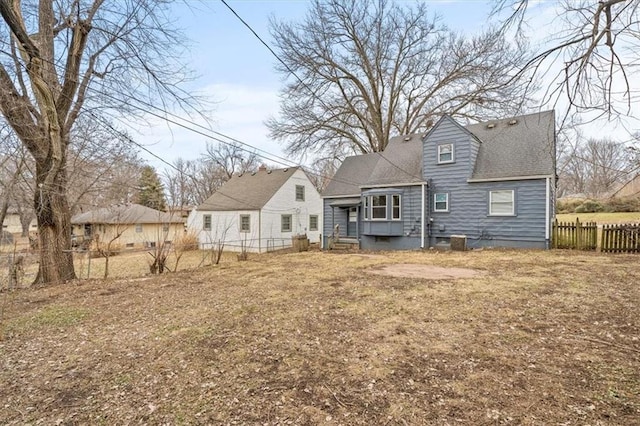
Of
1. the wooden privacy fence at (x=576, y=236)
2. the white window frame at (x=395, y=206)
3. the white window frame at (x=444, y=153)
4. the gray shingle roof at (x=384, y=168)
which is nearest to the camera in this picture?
the wooden privacy fence at (x=576, y=236)

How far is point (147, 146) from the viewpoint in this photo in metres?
8.76

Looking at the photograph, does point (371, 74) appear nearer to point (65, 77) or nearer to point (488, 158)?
point (488, 158)

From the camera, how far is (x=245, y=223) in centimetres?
2045

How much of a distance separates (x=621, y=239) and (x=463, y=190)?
5.18 meters

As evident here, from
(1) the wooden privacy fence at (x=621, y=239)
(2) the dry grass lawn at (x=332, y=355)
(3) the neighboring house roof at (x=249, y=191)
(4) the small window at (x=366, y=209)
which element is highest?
(3) the neighboring house roof at (x=249, y=191)

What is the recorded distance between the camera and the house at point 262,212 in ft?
65.6

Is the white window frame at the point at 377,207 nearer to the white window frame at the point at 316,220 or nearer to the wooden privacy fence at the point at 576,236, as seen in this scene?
the wooden privacy fence at the point at 576,236

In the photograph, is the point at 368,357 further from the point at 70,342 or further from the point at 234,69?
the point at 234,69

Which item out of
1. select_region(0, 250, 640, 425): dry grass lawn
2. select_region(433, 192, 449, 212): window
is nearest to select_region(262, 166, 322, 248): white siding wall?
select_region(433, 192, 449, 212): window

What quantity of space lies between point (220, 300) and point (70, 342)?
7.75 feet

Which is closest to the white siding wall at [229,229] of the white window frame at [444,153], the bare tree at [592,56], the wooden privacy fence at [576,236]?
the white window frame at [444,153]

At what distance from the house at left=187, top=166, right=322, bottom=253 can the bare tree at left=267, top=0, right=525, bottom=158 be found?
9.55 ft

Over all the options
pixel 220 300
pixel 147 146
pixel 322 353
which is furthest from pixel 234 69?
pixel 322 353

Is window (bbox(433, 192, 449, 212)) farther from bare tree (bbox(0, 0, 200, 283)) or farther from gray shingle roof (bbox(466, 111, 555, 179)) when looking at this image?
bare tree (bbox(0, 0, 200, 283))
